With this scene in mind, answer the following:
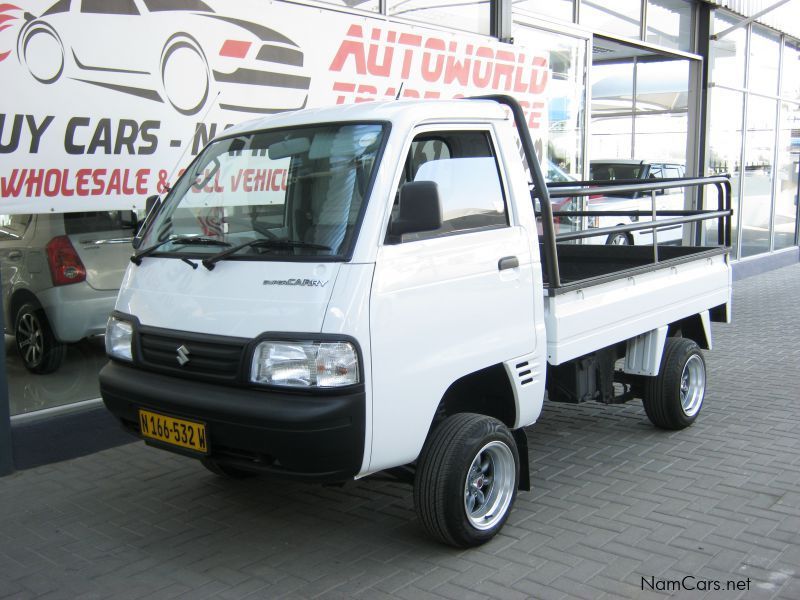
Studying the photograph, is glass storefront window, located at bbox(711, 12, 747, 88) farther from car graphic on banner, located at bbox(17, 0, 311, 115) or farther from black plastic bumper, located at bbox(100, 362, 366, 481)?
black plastic bumper, located at bbox(100, 362, 366, 481)

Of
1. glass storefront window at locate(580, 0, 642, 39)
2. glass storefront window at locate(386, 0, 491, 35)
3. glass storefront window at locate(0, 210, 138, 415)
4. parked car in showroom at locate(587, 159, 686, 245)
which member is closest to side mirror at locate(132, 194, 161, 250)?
glass storefront window at locate(0, 210, 138, 415)

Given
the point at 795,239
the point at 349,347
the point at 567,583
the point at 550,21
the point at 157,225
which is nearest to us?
the point at 349,347

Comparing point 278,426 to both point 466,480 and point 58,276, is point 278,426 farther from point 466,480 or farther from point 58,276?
point 58,276

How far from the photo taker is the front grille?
3588 mm

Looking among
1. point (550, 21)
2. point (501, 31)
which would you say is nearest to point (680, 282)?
point (501, 31)

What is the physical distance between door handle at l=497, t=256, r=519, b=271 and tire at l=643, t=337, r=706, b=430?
1982 millimetres

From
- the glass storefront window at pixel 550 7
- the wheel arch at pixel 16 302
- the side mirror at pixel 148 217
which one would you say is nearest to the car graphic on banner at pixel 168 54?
the side mirror at pixel 148 217

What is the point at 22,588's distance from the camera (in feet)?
12.4

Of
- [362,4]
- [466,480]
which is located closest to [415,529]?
[466,480]

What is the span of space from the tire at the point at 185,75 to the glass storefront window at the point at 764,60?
12.0 metres

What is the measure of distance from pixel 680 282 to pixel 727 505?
1.73 m

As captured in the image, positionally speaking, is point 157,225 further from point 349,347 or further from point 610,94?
point 610,94

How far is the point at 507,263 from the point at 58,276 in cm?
338

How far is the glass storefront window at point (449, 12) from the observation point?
790 cm
